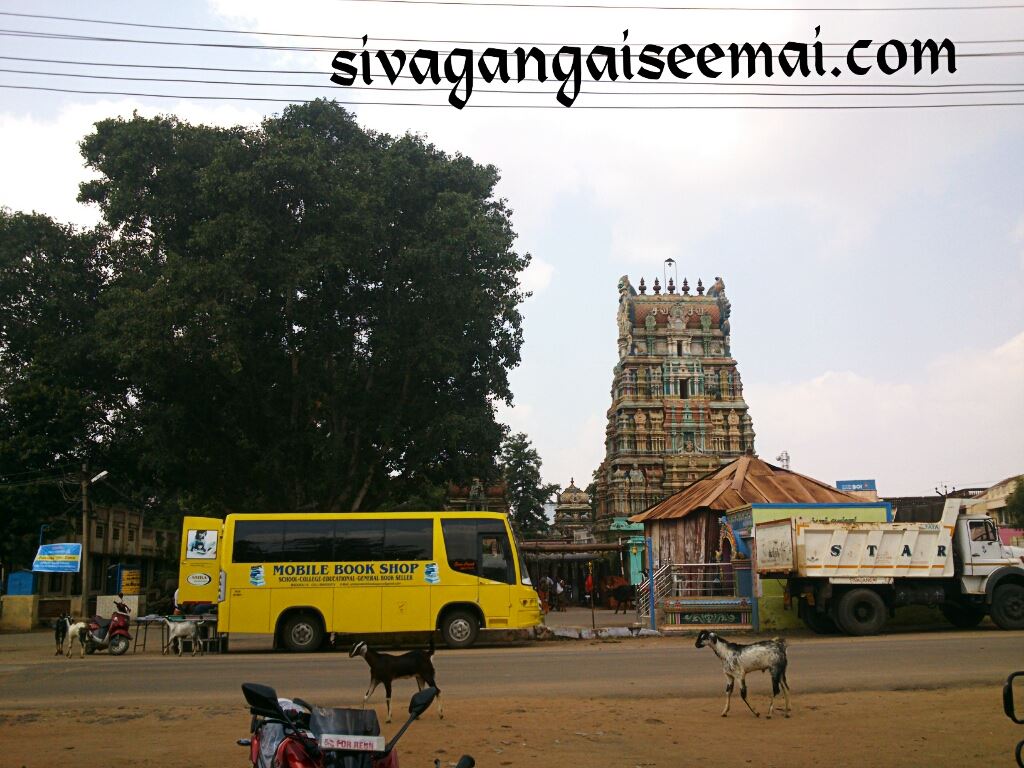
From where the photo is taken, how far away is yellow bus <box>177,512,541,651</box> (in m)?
19.3

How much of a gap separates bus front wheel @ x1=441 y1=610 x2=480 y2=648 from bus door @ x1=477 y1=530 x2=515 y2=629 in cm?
37

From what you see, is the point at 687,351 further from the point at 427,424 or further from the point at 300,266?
the point at 300,266

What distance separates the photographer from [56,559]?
29125mm

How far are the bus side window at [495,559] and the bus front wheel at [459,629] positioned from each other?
0.98m

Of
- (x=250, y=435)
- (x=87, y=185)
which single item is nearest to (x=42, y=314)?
(x=87, y=185)

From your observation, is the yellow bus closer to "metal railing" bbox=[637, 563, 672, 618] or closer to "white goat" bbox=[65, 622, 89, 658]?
"white goat" bbox=[65, 622, 89, 658]

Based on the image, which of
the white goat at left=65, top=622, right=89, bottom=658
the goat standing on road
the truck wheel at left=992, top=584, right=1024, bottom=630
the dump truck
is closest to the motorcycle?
the white goat at left=65, top=622, right=89, bottom=658

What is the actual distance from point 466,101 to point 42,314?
24.3 m

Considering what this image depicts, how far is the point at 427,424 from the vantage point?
2988 cm

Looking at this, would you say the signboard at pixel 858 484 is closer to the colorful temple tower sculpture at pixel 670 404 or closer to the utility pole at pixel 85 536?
the colorful temple tower sculpture at pixel 670 404

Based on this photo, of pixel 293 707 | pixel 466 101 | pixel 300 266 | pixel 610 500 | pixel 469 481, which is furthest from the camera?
pixel 610 500

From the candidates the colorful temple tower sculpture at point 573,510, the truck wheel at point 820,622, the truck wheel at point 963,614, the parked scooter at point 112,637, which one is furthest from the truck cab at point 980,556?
the colorful temple tower sculpture at point 573,510

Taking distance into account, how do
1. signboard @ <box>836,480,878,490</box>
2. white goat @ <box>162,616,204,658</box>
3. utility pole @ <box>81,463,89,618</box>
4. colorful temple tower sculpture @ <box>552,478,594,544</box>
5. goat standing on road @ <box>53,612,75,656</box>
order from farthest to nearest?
colorful temple tower sculpture @ <box>552,478,594,544</box> < signboard @ <box>836,480,878,490</box> < utility pole @ <box>81,463,89,618</box> < goat standing on road @ <box>53,612,75,656</box> < white goat @ <box>162,616,204,658</box>

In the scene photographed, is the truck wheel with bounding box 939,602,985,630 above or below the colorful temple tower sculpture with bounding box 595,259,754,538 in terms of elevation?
below
